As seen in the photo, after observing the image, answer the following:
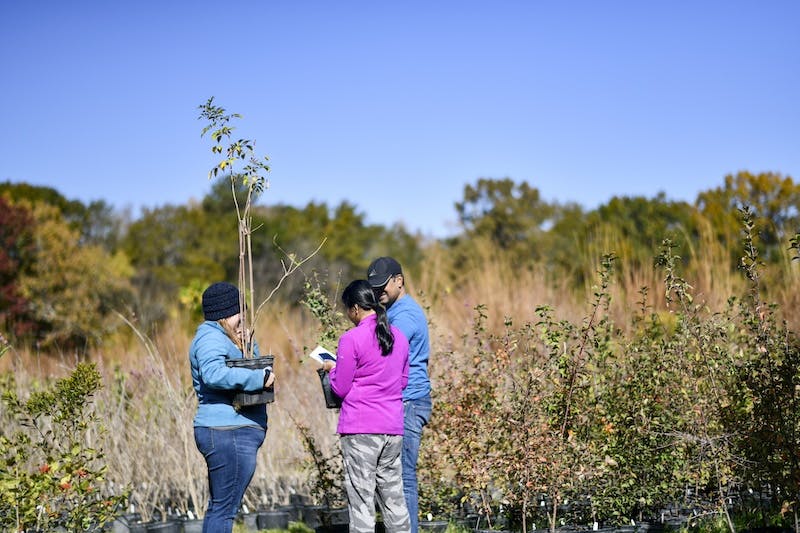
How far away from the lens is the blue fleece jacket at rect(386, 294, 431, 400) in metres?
4.89

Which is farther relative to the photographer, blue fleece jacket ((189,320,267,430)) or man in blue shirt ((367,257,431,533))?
man in blue shirt ((367,257,431,533))

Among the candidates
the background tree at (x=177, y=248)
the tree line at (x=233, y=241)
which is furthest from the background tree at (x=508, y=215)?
the background tree at (x=177, y=248)

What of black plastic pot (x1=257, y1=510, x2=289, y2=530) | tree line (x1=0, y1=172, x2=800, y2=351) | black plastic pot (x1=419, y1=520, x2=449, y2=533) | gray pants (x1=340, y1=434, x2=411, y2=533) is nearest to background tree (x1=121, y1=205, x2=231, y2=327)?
tree line (x1=0, y1=172, x2=800, y2=351)

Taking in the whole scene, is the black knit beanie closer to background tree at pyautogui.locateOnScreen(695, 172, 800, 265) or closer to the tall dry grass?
the tall dry grass

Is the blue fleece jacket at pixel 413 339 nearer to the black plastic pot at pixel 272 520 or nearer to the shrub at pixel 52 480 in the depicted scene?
the shrub at pixel 52 480

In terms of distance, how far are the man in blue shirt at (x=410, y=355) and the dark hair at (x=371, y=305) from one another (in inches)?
11.9

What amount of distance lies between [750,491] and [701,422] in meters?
0.89

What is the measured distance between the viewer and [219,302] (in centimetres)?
446

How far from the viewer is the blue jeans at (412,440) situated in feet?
16.1

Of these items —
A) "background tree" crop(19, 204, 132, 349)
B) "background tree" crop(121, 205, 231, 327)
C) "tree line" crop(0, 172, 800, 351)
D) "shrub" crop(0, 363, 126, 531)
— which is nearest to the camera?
"shrub" crop(0, 363, 126, 531)

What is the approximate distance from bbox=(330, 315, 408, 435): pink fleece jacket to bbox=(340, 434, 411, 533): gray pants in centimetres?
7

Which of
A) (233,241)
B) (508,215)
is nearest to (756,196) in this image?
(508,215)

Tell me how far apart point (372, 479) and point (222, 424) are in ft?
2.65

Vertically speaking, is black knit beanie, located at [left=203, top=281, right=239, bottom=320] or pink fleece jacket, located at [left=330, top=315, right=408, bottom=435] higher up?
black knit beanie, located at [left=203, top=281, right=239, bottom=320]
